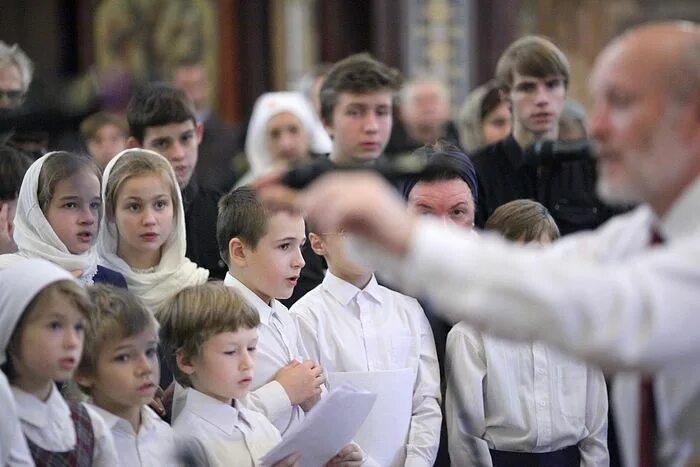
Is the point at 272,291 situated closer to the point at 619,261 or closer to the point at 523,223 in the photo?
the point at 523,223

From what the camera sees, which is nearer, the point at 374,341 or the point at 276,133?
the point at 374,341

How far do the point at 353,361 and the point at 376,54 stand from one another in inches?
274

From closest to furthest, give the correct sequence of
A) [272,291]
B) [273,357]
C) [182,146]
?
1. [273,357]
2. [272,291]
3. [182,146]

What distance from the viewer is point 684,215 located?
257 centimetres

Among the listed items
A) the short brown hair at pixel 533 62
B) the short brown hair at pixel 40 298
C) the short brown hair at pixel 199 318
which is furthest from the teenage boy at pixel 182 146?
the short brown hair at pixel 40 298

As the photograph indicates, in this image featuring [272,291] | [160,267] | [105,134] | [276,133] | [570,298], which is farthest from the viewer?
[276,133]

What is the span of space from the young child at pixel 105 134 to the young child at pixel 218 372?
8.60 feet

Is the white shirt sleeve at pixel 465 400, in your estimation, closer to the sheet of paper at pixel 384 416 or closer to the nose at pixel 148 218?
the sheet of paper at pixel 384 416

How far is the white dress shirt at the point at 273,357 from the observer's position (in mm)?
3973

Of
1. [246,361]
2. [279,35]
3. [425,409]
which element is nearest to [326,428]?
[246,361]

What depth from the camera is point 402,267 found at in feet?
7.84

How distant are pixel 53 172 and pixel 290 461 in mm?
1198

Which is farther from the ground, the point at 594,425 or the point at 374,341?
the point at 374,341

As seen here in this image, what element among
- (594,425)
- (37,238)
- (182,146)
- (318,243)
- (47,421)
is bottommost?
(594,425)
